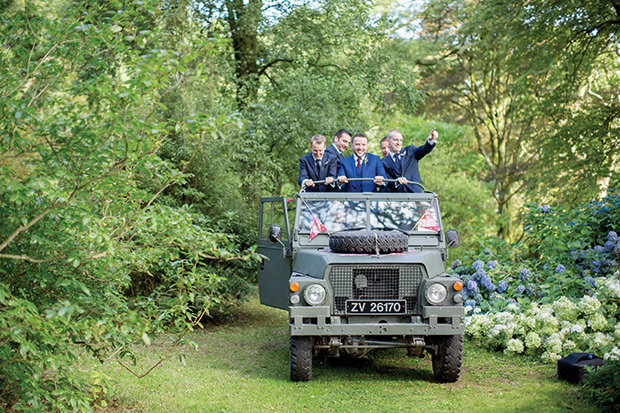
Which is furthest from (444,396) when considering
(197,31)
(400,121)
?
(400,121)

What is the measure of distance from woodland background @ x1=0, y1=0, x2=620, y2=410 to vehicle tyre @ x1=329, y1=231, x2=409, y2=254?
1.25 metres

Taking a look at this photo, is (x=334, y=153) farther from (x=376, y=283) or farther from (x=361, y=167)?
(x=376, y=283)

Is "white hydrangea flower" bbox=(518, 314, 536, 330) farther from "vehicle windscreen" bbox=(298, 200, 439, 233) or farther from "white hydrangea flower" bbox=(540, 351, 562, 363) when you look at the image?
"vehicle windscreen" bbox=(298, 200, 439, 233)

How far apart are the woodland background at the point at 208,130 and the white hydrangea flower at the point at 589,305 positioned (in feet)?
13.9

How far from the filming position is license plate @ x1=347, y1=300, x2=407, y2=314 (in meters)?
6.89

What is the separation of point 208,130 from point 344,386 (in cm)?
400

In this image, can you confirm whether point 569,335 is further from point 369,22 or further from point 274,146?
point 369,22

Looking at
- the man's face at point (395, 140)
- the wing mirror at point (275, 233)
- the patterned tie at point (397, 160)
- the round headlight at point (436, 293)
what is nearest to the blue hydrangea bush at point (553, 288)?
the round headlight at point (436, 293)

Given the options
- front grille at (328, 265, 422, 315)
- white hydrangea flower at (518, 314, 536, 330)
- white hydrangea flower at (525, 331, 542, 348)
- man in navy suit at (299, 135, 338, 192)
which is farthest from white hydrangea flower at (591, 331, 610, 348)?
man in navy suit at (299, 135, 338, 192)

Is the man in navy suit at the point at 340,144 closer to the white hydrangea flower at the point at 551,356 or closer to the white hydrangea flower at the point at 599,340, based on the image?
the white hydrangea flower at the point at 551,356

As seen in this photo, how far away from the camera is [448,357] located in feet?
22.5

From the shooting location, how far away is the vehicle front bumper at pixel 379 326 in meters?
6.70

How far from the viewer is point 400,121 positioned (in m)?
23.5

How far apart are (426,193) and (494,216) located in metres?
14.2
